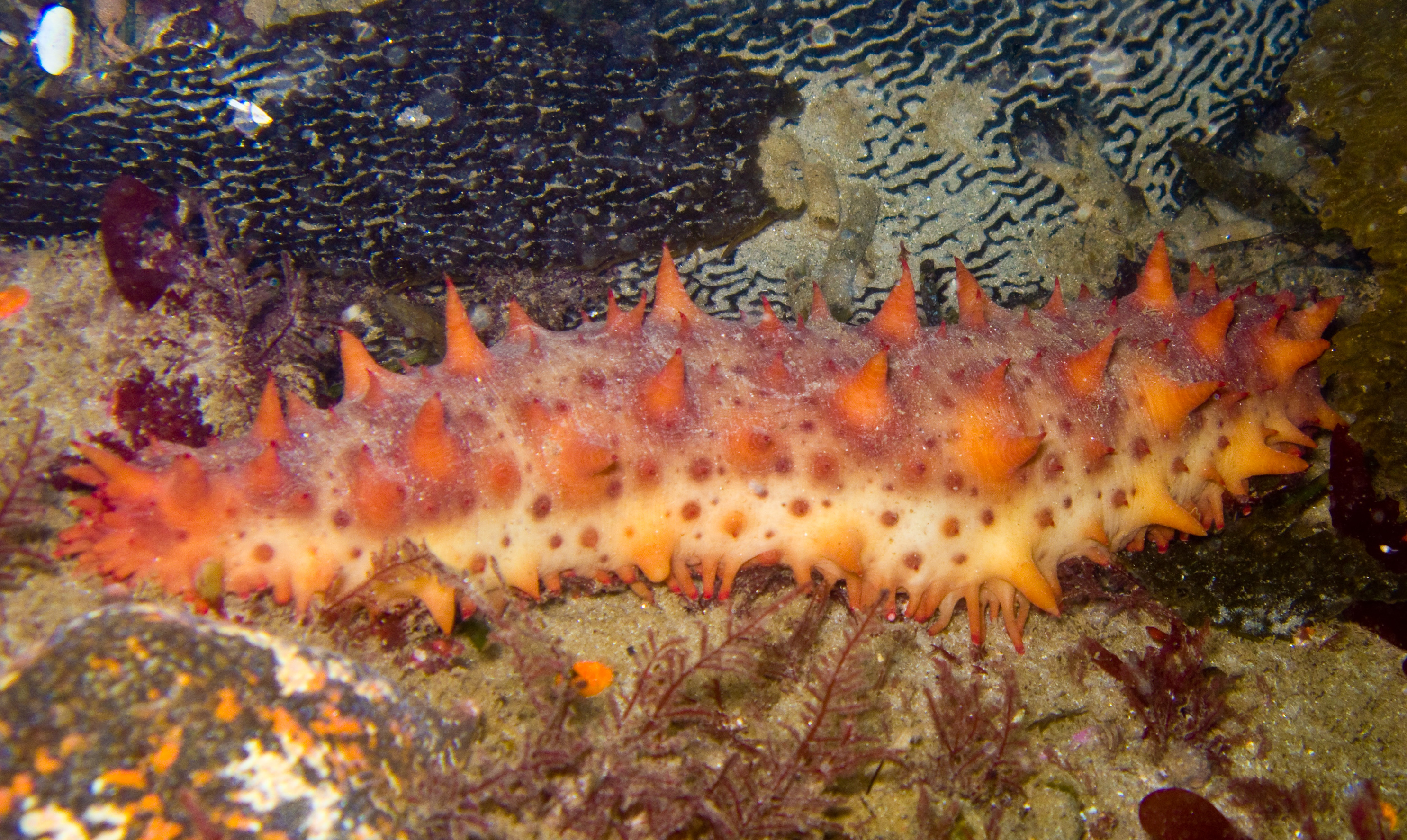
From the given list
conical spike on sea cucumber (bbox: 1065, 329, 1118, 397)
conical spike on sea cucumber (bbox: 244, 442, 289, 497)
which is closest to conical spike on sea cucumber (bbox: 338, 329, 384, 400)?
conical spike on sea cucumber (bbox: 244, 442, 289, 497)

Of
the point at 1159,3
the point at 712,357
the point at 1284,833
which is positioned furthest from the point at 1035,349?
the point at 1159,3

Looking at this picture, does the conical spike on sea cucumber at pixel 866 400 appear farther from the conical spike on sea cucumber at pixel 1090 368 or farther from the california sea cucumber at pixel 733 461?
the conical spike on sea cucumber at pixel 1090 368

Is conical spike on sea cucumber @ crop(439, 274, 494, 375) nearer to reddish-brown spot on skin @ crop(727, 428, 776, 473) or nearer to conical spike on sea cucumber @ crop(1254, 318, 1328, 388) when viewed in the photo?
reddish-brown spot on skin @ crop(727, 428, 776, 473)

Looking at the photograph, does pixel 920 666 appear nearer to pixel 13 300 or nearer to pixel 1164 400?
pixel 1164 400

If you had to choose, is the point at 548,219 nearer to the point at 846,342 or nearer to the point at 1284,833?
the point at 846,342

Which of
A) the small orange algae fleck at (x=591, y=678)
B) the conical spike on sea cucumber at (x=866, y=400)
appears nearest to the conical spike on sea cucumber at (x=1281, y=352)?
the conical spike on sea cucumber at (x=866, y=400)

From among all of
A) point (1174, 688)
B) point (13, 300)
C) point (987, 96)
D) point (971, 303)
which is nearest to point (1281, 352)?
point (971, 303)
